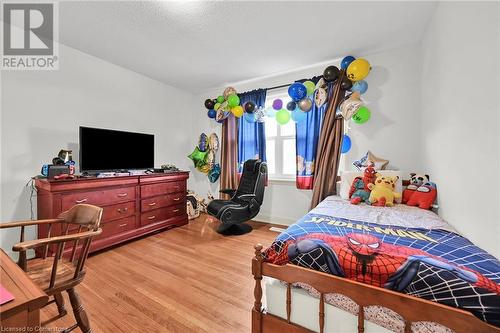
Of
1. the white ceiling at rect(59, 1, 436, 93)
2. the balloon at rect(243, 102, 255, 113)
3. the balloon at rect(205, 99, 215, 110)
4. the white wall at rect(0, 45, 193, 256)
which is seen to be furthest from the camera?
the balloon at rect(205, 99, 215, 110)

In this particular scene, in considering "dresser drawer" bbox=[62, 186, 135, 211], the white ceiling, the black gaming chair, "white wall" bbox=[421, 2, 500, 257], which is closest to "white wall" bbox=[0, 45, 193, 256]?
the white ceiling

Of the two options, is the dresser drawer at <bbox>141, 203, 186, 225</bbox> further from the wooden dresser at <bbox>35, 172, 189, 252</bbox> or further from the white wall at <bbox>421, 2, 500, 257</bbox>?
the white wall at <bbox>421, 2, 500, 257</bbox>

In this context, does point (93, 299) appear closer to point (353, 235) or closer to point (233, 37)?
point (353, 235)

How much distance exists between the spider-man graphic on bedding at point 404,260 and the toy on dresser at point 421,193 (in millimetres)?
751

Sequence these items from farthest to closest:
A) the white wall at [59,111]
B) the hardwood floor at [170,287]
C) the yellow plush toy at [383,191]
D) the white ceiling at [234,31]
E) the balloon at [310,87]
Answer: the balloon at [310,87] → the white wall at [59,111] → the yellow plush toy at [383,191] → the white ceiling at [234,31] → the hardwood floor at [170,287]

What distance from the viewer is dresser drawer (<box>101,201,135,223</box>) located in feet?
8.31

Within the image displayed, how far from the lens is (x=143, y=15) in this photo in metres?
2.07

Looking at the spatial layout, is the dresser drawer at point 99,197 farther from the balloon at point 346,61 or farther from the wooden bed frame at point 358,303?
the balloon at point 346,61

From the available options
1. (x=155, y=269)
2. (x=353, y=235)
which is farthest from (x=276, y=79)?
(x=155, y=269)

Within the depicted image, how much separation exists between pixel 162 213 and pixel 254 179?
4.98ft

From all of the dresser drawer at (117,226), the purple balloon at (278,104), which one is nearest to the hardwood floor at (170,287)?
the dresser drawer at (117,226)

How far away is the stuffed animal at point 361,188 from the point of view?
2281mm

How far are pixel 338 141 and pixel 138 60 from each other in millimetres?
3085

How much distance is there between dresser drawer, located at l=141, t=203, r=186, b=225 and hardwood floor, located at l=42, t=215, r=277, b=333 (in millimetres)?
304
